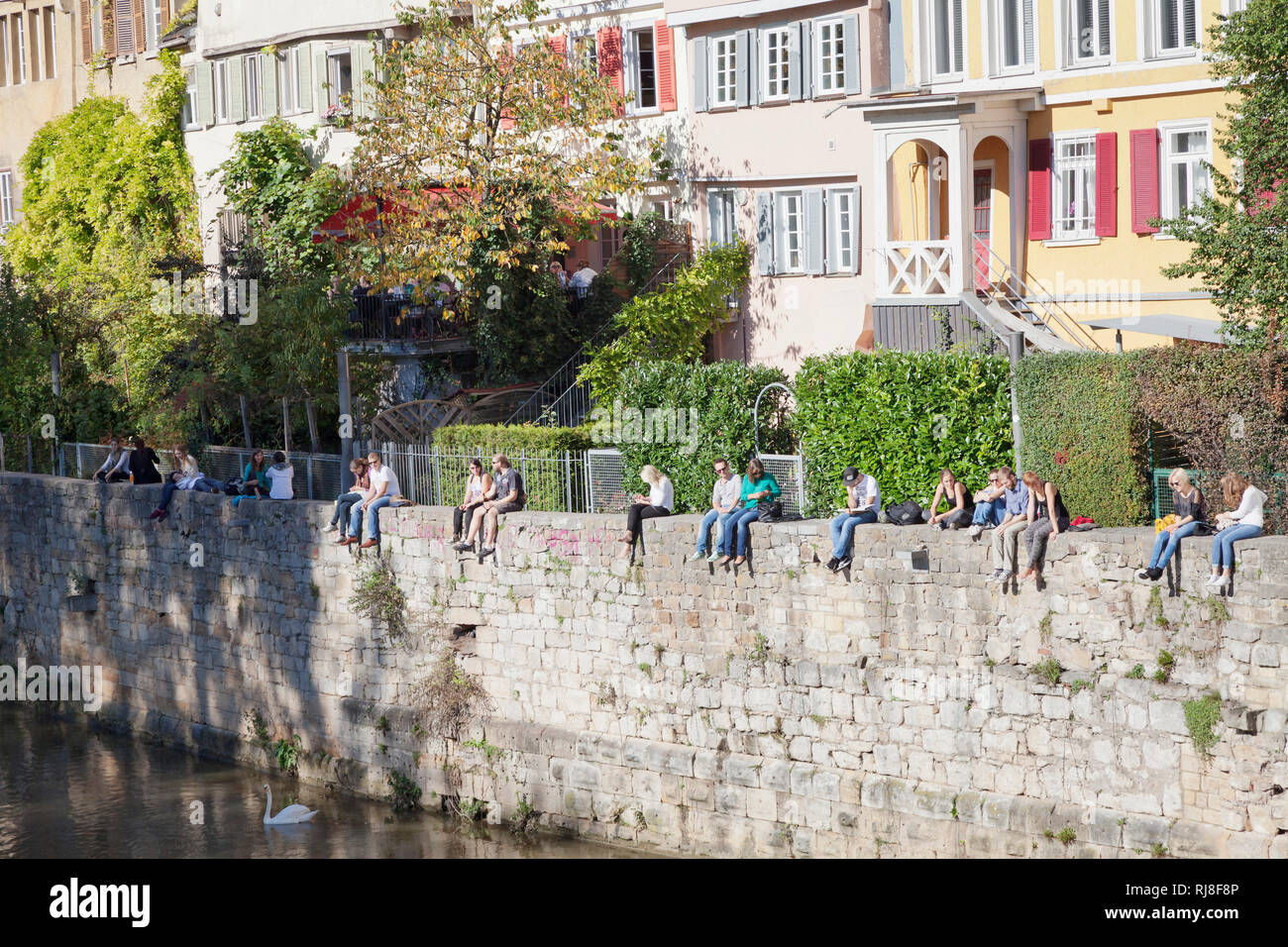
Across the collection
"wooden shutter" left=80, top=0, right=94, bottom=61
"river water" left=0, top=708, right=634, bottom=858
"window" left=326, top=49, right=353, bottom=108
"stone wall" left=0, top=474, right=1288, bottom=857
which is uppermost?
"wooden shutter" left=80, top=0, right=94, bottom=61

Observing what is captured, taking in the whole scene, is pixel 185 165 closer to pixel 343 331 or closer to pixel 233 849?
pixel 343 331

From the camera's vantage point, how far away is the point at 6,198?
46344 millimetres

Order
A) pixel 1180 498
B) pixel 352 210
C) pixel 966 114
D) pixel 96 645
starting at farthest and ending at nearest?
pixel 352 210
pixel 96 645
pixel 966 114
pixel 1180 498

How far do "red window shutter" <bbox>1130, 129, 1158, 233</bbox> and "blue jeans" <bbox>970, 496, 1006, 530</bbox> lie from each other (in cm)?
731

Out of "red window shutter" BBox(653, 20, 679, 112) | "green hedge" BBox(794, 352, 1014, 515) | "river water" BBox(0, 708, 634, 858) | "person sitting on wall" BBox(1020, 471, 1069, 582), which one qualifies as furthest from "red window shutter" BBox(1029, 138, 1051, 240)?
"river water" BBox(0, 708, 634, 858)

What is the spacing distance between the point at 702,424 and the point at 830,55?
8199mm

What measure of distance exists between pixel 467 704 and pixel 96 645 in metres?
9.18

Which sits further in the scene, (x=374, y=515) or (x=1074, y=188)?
(x=1074, y=188)

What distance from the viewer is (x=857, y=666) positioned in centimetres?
1864

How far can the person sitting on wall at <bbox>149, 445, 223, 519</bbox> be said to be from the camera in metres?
27.1

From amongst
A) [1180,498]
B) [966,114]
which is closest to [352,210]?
[966,114]

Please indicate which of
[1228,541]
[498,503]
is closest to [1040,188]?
[498,503]

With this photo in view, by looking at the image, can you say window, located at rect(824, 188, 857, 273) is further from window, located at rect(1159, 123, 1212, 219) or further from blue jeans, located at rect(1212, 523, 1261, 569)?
blue jeans, located at rect(1212, 523, 1261, 569)

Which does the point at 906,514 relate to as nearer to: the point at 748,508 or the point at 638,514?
the point at 748,508
